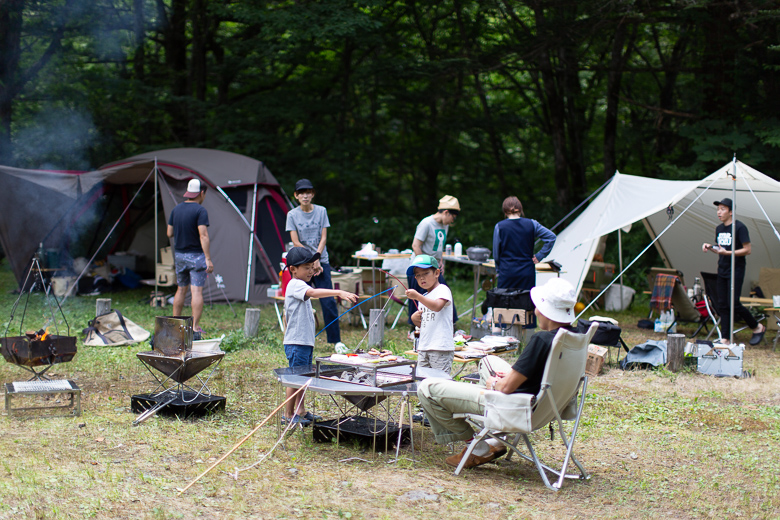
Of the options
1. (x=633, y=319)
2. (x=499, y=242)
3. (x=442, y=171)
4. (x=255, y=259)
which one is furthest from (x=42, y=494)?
(x=442, y=171)

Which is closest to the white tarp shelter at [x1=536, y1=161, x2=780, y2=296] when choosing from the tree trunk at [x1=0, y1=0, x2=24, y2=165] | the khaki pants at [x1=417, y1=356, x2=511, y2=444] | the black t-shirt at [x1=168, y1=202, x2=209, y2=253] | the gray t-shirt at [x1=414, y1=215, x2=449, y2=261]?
the gray t-shirt at [x1=414, y1=215, x2=449, y2=261]

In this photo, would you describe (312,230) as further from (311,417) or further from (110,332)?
(311,417)

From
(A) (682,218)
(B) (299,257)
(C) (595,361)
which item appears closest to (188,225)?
(B) (299,257)

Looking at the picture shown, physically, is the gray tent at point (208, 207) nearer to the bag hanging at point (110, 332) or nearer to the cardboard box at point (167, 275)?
the cardboard box at point (167, 275)

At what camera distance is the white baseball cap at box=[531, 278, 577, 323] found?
3.44 metres

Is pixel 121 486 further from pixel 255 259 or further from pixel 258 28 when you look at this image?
pixel 258 28

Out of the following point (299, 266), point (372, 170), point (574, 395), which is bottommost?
point (574, 395)

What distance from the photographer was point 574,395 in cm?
363

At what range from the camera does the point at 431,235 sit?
6258mm

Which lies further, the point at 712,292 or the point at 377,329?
the point at 712,292

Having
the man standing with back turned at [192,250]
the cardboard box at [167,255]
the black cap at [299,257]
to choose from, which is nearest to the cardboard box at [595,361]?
the black cap at [299,257]

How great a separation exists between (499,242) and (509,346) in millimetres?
1909

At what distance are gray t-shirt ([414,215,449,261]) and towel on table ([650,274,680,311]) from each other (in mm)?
3098

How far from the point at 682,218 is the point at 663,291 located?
1587 millimetres
